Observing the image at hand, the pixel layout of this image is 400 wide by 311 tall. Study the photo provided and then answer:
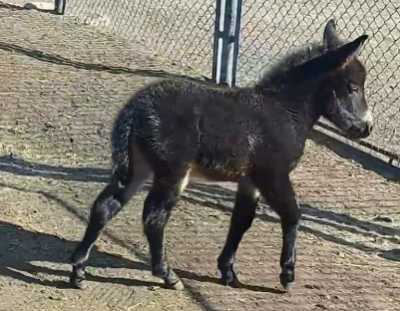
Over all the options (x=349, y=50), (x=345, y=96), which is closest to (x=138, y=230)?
(x=345, y=96)

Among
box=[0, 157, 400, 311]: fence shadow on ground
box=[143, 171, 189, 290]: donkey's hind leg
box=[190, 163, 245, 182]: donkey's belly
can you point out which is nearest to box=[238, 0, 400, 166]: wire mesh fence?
box=[0, 157, 400, 311]: fence shadow on ground

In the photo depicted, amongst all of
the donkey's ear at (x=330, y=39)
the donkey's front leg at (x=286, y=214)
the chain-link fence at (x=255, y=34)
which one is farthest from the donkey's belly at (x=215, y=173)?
the chain-link fence at (x=255, y=34)

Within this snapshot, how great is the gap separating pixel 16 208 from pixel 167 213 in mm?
1557

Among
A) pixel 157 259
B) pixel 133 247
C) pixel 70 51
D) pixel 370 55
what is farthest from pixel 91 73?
pixel 157 259

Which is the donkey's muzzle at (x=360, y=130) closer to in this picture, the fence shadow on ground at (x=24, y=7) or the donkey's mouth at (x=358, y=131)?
the donkey's mouth at (x=358, y=131)

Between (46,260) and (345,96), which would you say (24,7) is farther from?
(345,96)

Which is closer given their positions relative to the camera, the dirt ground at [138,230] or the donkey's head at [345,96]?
the dirt ground at [138,230]

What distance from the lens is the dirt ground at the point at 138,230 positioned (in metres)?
5.16

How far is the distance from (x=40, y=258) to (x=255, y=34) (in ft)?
20.4

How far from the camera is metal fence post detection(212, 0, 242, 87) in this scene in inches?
351

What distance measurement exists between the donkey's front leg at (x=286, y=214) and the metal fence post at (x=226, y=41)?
13.0ft

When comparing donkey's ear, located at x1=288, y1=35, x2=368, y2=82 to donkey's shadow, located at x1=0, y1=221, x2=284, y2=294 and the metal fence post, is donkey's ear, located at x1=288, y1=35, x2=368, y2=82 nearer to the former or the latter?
donkey's shadow, located at x1=0, y1=221, x2=284, y2=294

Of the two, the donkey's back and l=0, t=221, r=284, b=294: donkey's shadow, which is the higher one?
the donkey's back

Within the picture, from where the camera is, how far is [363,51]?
1038cm
